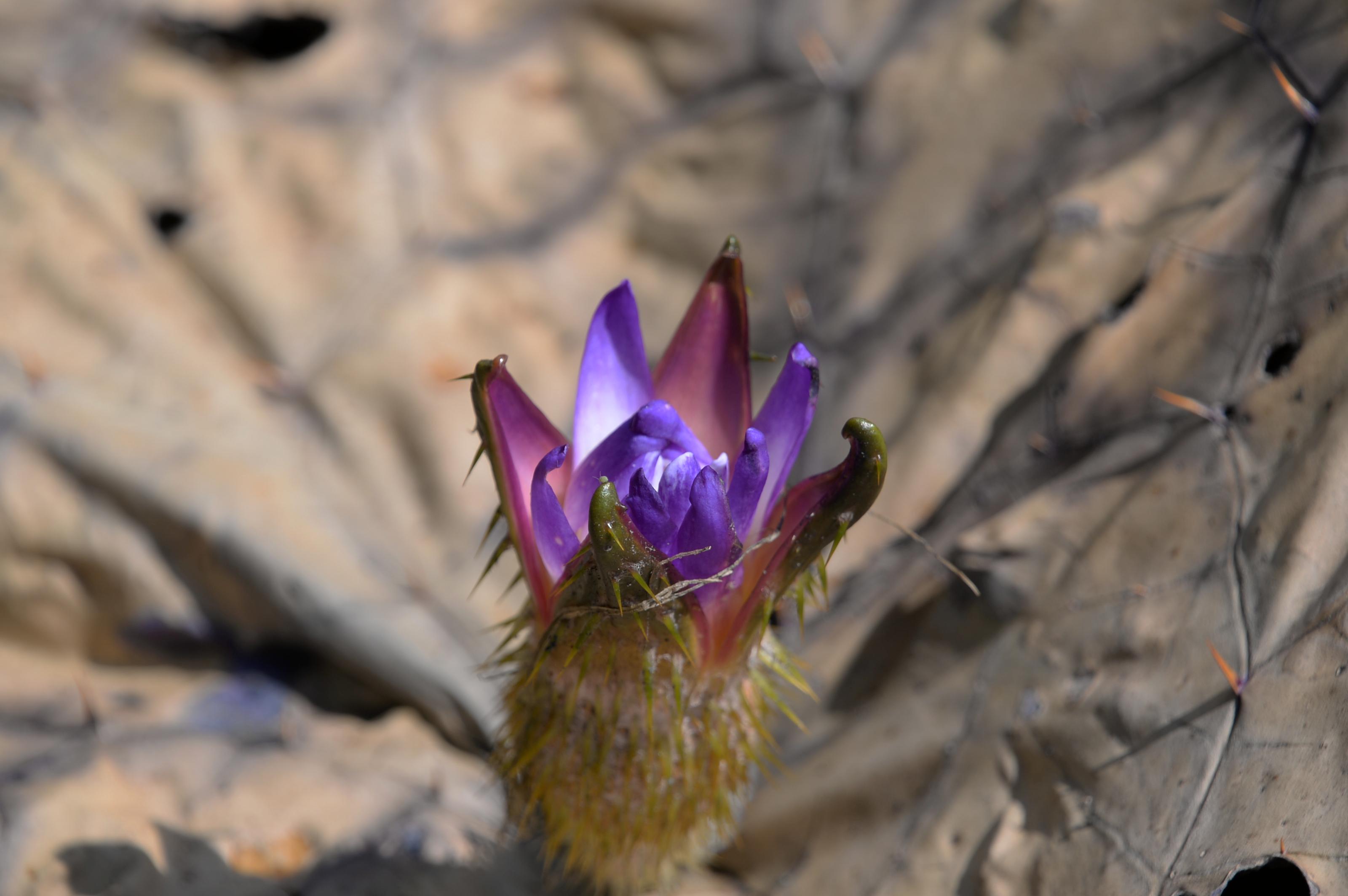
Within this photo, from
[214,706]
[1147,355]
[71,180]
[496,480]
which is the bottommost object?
[1147,355]

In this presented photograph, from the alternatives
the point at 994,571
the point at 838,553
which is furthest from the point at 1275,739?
the point at 838,553

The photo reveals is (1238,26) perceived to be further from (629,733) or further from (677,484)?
(629,733)

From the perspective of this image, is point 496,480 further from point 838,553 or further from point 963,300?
point 963,300

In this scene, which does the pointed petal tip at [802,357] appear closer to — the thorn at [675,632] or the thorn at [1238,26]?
the thorn at [675,632]

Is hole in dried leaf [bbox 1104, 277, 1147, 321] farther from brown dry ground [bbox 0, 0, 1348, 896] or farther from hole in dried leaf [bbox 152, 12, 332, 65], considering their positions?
hole in dried leaf [bbox 152, 12, 332, 65]

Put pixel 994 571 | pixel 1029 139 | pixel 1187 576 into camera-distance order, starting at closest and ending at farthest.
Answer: pixel 1187 576
pixel 994 571
pixel 1029 139

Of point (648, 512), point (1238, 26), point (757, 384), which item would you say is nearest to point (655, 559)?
point (648, 512)
